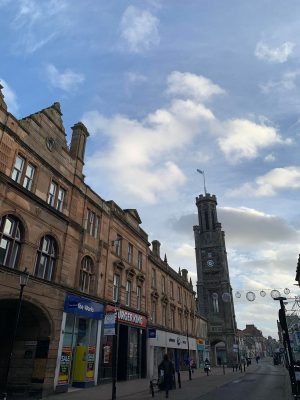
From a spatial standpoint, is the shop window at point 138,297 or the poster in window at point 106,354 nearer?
the poster in window at point 106,354

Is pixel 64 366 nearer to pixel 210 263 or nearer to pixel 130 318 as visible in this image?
pixel 130 318

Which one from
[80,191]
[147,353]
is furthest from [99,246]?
[147,353]

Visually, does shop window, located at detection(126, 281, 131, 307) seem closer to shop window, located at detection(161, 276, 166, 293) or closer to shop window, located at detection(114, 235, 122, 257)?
shop window, located at detection(114, 235, 122, 257)

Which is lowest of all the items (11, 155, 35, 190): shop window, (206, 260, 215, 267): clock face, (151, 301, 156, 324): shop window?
(151, 301, 156, 324): shop window

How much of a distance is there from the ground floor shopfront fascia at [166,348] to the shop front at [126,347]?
124 cm

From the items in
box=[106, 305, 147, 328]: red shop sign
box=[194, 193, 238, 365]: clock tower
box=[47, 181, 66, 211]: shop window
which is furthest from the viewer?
box=[194, 193, 238, 365]: clock tower

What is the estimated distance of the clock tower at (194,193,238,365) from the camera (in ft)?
223

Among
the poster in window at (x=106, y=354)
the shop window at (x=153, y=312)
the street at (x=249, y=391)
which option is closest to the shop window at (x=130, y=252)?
the shop window at (x=153, y=312)

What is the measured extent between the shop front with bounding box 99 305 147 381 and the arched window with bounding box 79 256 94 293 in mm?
2373

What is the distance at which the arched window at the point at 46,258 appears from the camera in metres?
18.0

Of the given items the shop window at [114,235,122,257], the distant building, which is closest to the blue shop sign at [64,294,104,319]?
the shop window at [114,235,122,257]

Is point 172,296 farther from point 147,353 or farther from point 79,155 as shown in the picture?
point 79,155

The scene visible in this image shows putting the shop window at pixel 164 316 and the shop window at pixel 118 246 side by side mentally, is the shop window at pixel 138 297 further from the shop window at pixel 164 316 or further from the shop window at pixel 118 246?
the shop window at pixel 164 316

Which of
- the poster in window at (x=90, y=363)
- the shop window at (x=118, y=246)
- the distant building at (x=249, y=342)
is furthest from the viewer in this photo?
the distant building at (x=249, y=342)
